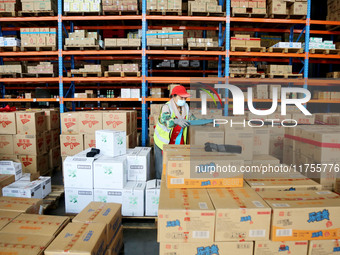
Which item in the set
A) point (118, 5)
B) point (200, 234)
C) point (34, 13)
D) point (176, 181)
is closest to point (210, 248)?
point (200, 234)

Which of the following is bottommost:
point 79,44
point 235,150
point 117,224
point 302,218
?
point 117,224

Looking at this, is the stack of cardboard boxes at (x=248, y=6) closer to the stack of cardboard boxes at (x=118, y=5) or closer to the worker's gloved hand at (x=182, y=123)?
the stack of cardboard boxes at (x=118, y=5)

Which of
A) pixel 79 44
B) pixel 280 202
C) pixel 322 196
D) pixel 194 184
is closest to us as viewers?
pixel 280 202

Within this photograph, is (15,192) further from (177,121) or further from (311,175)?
(311,175)

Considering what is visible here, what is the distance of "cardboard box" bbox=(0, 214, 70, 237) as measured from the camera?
6.77 feet

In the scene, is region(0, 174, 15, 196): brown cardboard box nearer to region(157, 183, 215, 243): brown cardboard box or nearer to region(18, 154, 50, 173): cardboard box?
region(18, 154, 50, 173): cardboard box

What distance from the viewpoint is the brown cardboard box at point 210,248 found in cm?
155

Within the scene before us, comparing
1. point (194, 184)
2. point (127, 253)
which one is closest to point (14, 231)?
point (127, 253)

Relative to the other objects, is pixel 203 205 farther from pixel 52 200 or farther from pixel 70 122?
pixel 70 122

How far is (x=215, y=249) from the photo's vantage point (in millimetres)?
1554

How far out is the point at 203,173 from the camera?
1940 mm

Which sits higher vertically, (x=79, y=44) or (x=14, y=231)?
(x=79, y=44)

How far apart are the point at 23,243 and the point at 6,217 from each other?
1.95 ft

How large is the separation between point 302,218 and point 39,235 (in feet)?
6.47
